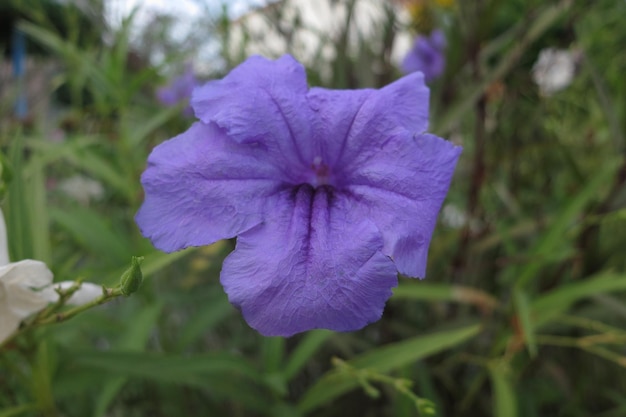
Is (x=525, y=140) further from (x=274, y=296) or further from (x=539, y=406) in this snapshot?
(x=274, y=296)

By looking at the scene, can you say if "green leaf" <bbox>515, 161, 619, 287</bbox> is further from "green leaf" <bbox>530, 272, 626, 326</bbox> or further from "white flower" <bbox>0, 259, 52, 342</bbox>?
"white flower" <bbox>0, 259, 52, 342</bbox>

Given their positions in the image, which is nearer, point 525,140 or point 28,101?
point 525,140

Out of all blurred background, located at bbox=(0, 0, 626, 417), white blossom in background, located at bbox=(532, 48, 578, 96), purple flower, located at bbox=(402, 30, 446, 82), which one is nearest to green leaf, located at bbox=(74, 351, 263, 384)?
blurred background, located at bbox=(0, 0, 626, 417)

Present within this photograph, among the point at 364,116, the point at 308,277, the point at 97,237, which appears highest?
the point at 364,116

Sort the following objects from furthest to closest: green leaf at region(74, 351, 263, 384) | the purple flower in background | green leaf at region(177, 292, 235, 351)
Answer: the purple flower in background < green leaf at region(177, 292, 235, 351) < green leaf at region(74, 351, 263, 384)

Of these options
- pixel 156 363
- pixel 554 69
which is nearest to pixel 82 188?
pixel 156 363

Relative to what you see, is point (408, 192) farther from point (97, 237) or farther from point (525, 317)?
point (97, 237)

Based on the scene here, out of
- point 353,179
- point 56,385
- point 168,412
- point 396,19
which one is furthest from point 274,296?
point 396,19

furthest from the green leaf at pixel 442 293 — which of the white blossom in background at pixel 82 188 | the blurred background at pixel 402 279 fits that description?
the white blossom in background at pixel 82 188
